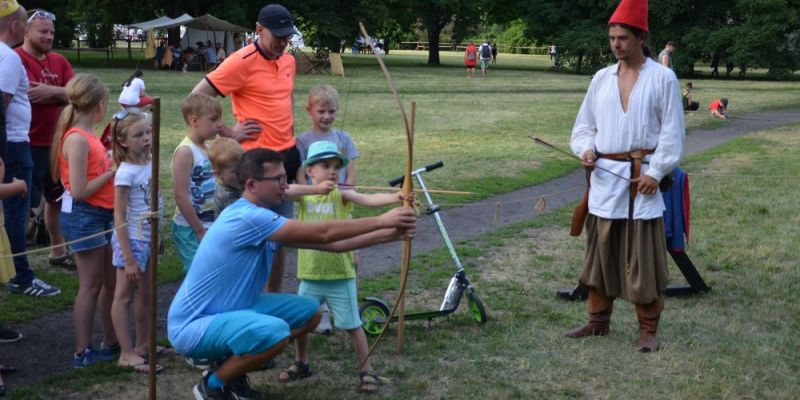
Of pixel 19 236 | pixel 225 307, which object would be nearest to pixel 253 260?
pixel 225 307

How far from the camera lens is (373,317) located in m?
5.81

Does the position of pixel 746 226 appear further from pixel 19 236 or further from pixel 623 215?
pixel 19 236

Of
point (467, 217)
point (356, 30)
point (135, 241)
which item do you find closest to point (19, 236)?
point (135, 241)

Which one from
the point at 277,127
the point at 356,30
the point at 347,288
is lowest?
the point at 347,288

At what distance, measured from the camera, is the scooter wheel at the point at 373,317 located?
5.77 meters

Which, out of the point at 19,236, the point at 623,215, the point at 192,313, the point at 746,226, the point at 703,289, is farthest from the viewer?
the point at 746,226

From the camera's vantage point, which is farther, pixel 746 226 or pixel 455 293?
pixel 746 226

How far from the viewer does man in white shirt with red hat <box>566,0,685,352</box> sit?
5344 mm

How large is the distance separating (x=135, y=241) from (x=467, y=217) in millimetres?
5497

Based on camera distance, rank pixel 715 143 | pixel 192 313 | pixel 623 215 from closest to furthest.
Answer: pixel 192 313, pixel 623 215, pixel 715 143

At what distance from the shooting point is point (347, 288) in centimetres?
491

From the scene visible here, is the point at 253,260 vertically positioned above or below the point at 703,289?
above

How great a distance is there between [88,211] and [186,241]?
605 mm

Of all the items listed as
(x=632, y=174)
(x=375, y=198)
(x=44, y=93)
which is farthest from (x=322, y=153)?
(x=44, y=93)
